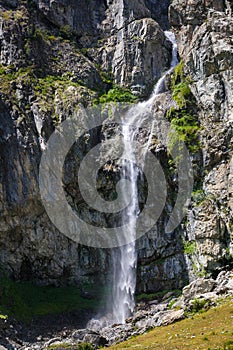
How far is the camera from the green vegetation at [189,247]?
48350 mm

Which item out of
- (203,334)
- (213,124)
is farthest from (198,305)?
Result: (213,124)

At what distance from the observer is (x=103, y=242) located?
55.2 m

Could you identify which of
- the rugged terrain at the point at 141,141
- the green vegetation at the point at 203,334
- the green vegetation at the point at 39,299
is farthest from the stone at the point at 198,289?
the green vegetation at the point at 39,299

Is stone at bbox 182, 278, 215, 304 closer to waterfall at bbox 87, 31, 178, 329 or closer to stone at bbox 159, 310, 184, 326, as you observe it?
stone at bbox 159, 310, 184, 326

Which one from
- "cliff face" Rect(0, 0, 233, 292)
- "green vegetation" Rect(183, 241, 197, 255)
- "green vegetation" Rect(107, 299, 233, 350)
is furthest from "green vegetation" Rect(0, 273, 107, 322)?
"green vegetation" Rect(107, 299, 233, 350)

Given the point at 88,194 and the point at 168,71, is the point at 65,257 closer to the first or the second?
the point at 88,194

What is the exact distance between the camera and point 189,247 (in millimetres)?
48969

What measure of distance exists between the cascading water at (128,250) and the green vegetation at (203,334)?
16.6m

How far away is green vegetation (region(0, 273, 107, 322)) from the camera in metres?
45.7

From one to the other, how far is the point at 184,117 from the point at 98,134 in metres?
12.1

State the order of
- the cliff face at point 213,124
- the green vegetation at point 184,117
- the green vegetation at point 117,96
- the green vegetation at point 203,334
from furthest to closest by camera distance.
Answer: the green vegetation at point 117,96 → the green vegetation at point 184,117 → the cliff face at point 213,124 → the green vegetation at point 203,334

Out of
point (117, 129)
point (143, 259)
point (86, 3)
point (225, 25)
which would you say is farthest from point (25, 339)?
point (86, 3)

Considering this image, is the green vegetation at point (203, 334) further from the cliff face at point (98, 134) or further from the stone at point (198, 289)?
the cliff face at point (98, 134)

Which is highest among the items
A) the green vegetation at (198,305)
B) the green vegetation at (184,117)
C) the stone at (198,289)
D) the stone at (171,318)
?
the green vegetation at (184,117)
